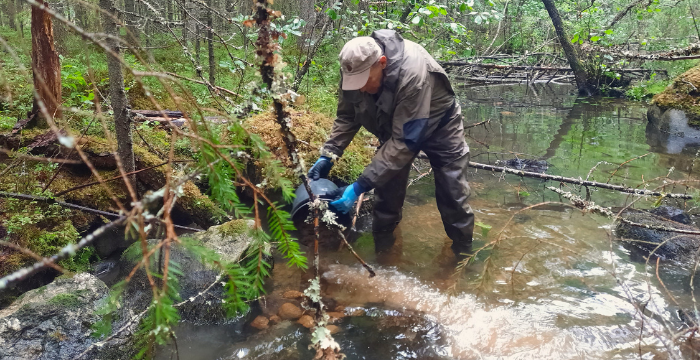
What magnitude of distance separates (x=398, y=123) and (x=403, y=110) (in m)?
0.12

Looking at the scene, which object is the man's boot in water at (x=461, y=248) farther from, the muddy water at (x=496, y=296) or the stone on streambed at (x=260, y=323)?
the stone on streambed at (x=260, y=323)

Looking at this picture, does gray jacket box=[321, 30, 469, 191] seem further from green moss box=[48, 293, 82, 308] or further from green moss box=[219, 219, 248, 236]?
green moss box=[48, 293, 82, 308]

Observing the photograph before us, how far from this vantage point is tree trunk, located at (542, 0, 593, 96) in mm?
12044

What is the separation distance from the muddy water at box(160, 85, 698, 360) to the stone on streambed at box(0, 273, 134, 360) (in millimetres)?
501

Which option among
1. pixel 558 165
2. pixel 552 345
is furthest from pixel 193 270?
pixel 558 165

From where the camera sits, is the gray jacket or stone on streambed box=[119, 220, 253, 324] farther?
the gray jacket

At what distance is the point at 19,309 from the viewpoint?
8.38 ft

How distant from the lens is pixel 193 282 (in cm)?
328

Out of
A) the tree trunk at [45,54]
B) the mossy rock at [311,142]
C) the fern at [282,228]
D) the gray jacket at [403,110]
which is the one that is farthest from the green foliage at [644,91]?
the tree trunk at [45,54]

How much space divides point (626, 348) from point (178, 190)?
10.4 feet

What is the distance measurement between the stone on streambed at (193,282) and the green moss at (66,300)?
0.37 meters

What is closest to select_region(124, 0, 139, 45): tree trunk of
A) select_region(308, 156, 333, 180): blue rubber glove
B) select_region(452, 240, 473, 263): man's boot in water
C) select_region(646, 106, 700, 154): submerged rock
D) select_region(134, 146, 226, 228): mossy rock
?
select_region(134, 146, 226, 228): mossy rock

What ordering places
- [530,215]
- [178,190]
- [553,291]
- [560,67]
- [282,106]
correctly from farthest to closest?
1. [560,67]
2. [530,215]
3. [553,291]
4. [282,106]
5. [178,190]

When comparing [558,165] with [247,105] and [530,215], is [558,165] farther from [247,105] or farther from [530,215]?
[247,105]
